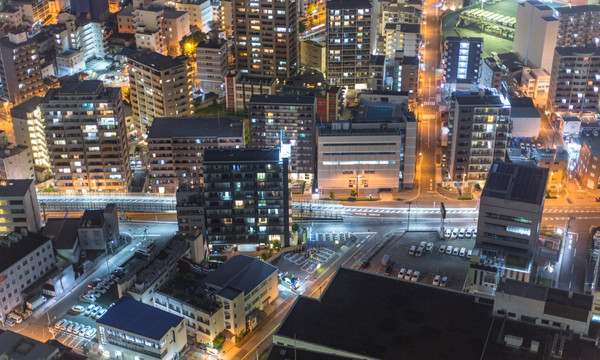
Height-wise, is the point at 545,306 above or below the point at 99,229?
below

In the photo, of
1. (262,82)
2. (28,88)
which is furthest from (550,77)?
(28,88)

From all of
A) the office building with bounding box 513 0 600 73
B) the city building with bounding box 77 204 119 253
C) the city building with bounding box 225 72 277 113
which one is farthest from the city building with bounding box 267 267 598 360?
the office building with bounding box 513 0 600 73

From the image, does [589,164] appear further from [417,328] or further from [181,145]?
[181,145]

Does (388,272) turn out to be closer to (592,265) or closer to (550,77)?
(592,265)

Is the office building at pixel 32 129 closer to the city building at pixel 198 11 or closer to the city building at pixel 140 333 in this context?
the city building at pixel 140 333

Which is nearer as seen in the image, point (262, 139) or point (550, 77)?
point (262, 139)

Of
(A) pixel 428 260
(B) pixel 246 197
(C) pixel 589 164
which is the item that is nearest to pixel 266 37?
(B) pixel 246 197
